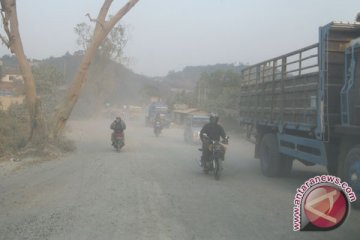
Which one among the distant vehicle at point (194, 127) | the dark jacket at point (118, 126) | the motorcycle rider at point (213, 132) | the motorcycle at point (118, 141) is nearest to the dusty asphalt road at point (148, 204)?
the motorcycle rider at point (213, 132)

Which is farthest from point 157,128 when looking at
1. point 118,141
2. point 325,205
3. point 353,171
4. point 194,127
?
point 325,205

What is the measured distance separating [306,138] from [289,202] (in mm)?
2079

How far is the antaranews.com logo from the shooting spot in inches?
150

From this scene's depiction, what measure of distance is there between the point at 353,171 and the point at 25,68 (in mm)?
15514

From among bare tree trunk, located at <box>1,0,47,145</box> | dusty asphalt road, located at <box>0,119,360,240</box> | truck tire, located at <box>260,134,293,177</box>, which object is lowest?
dusty asphalt road, located at <box>0,119,360,240</box>

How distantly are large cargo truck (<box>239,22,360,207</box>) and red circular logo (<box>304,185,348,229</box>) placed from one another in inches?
202

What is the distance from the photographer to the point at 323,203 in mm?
3820

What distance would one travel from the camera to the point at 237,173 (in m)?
14.6

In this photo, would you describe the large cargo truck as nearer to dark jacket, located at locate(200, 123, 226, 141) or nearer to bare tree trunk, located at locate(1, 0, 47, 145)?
dark jacket, located at locate(200, 123, 226, 141)

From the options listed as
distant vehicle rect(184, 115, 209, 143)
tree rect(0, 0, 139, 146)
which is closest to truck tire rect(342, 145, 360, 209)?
tree rect(0, 0, 139, 146)

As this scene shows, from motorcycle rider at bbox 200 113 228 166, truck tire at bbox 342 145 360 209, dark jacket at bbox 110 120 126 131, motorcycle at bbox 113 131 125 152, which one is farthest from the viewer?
dark jacket at bbox 110 120 126 131

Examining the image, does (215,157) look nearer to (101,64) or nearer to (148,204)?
(148,204)

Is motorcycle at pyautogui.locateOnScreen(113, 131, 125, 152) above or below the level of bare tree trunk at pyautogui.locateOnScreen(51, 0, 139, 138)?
below

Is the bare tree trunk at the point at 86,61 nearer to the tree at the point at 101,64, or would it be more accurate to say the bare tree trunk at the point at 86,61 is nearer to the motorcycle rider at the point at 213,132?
the motorcycle rider at the point at 213,132
